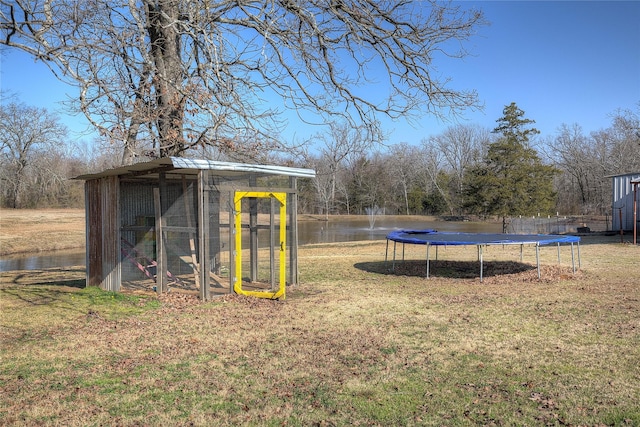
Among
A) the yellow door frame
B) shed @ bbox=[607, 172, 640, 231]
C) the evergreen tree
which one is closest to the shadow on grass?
the yellow door frame

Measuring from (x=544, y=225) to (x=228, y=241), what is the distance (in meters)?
25.8

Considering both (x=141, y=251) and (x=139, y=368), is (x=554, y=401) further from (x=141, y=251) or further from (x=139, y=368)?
(x=141, y=251)

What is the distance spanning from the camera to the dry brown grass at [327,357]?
3852 millimetres

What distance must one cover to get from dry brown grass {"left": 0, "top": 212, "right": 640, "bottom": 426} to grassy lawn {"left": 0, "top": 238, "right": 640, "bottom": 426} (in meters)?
0.02

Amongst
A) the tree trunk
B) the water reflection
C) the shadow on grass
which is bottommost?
the water reflection

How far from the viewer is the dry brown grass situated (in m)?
3.85

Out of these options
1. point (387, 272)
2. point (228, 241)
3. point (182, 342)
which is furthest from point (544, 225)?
point (182, 342)

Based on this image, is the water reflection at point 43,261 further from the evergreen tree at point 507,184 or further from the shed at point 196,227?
the evergreen tree at point 507,184

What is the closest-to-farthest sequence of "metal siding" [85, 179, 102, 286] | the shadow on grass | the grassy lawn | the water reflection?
1. the grassy lawn
2. "metal siding" [85, 179, 102, 286]
3. the shadow on grass
4. the water reflection

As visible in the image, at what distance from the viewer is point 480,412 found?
3.79 meters

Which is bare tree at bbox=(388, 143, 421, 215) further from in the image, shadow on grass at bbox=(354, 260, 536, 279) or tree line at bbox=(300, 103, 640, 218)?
shadow on grass at bbox=(354, 260, 536, 279)

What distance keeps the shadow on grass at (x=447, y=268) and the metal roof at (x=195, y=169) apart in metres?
4.38

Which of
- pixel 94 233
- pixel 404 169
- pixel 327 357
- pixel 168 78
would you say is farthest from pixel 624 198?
pixel 404 169

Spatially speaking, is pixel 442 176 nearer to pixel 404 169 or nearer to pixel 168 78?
pixel 404 169
